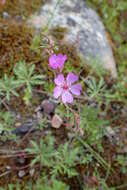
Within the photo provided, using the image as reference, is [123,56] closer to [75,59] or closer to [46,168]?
[75,59]

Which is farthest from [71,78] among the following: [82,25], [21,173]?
[82,25]

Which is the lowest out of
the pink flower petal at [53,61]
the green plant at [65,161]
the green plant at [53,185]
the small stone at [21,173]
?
the green plant at [53,185]

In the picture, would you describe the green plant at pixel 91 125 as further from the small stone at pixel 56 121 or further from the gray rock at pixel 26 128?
the gray rock at pixel 26 128

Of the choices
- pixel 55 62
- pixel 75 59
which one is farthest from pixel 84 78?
pixel 55 62

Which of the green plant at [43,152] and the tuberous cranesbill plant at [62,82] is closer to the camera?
the tuberous cranesbill plant at [62,82]

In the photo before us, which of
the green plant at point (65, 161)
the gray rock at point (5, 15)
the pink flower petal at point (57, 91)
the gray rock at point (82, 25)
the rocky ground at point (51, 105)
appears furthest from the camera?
the gray rock at point (82, 25)

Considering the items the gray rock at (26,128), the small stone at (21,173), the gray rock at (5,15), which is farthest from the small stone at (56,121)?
the gray rock at (5,15)

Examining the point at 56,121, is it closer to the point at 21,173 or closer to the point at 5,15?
the point at 21,173
